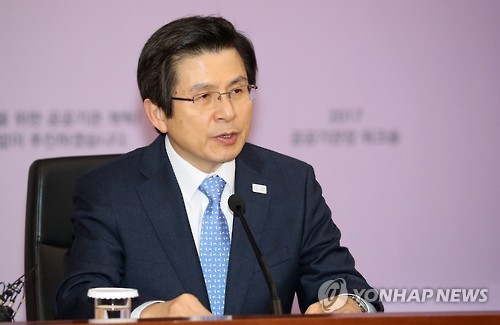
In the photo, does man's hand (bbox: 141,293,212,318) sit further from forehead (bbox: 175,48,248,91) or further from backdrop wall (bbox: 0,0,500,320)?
backdrop wall (bbox: 0,0,500,320)

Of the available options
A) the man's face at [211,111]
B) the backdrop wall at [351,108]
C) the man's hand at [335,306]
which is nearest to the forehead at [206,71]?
the man's face at [211,111]

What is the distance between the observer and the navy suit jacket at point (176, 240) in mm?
2477

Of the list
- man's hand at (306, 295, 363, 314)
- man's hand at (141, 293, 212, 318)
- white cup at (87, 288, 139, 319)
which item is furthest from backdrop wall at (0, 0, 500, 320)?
white cup at (87, 288, 139, 319)

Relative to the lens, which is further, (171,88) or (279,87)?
(279,87)

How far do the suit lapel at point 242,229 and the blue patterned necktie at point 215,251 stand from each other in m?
0.03

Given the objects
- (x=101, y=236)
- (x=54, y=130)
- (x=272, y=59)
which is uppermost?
(x=272, y=59)

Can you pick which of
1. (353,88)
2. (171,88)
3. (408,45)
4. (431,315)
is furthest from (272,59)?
(431,315)

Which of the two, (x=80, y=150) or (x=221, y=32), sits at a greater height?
(x=221, y=32)

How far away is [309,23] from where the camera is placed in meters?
3.69

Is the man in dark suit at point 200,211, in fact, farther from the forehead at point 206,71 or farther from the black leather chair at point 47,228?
the black leather chair at point 47,228

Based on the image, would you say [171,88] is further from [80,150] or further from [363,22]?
[363,22]

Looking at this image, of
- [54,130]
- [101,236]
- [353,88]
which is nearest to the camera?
[101,236]

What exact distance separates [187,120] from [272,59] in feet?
3.80

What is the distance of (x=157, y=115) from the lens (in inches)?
107
